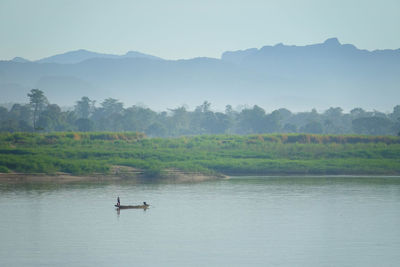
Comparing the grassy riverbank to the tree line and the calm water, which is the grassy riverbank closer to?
the calm water

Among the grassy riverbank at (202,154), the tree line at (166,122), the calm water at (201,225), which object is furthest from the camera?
the tree line at (166,122)

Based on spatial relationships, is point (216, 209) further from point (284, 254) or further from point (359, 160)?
point (359, 160)

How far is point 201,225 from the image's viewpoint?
35.4 meters

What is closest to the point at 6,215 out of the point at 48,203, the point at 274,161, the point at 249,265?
the point at 48,203

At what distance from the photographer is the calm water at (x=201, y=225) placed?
2794 centimetres

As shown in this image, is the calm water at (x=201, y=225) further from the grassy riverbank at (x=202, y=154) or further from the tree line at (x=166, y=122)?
the tree line at (x=166, y=122)

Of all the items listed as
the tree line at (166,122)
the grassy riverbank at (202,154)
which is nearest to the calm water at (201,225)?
the grassy riverbank at (202,154)

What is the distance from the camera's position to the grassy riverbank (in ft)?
198

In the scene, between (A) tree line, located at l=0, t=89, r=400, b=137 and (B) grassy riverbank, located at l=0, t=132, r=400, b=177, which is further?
(A) tree line, located at l=0, t=89, r=400, b=137

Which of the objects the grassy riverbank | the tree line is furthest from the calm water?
the tree line

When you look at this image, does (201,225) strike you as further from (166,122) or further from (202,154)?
(166,122)

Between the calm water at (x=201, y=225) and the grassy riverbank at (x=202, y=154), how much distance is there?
7.37 m

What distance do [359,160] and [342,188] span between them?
17.1 metres

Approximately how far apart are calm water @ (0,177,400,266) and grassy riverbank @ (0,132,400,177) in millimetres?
7370
